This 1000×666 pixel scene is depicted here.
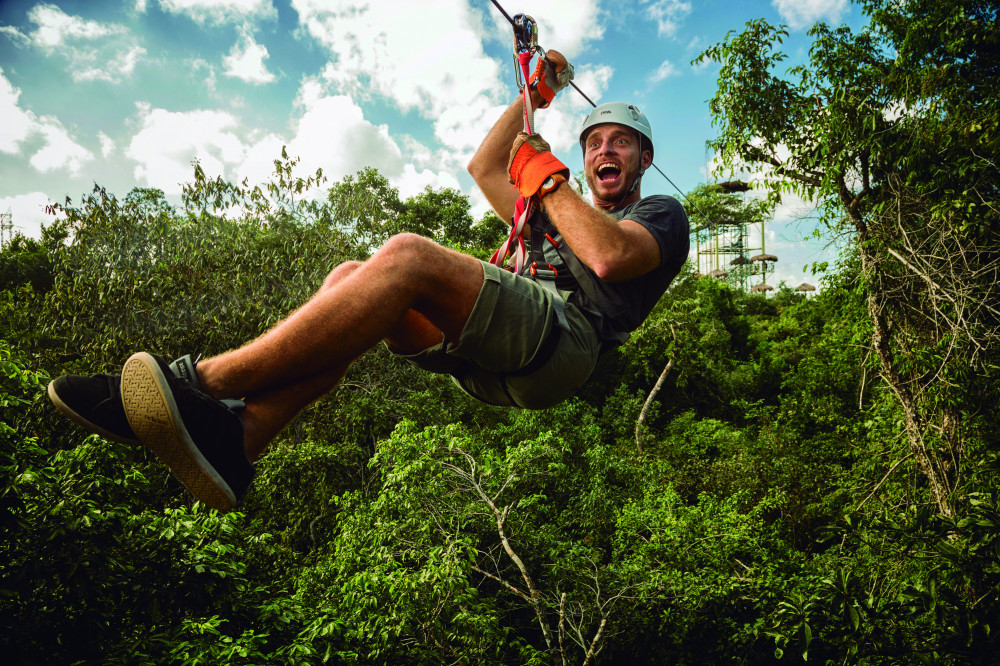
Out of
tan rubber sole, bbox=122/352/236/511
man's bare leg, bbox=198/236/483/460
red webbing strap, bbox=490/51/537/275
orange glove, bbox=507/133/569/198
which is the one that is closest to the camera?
tan rubber sole, bbox=122/352/236/511

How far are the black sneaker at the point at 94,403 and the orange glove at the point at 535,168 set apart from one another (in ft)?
3.89

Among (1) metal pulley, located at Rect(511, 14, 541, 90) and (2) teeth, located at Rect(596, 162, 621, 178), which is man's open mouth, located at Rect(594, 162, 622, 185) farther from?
(1) metal pulley, located at Rect(511, 14, 541, 90)

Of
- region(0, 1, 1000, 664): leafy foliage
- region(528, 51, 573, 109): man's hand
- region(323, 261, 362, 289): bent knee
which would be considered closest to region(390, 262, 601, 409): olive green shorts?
region(323, 261, 362, 289): bent knee

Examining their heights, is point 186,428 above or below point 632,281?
below

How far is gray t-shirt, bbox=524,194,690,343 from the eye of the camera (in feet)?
6.10

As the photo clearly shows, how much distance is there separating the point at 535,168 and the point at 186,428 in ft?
3.82

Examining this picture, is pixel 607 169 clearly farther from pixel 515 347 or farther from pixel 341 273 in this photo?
pixel 341 273

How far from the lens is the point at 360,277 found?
54.5 inches

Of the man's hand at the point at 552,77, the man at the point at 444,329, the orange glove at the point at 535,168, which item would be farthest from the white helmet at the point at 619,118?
the orange glove at the point at 535,168

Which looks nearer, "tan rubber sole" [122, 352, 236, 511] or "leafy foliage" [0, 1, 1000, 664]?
"tan rubber sole" [122, 352, 236, 511]

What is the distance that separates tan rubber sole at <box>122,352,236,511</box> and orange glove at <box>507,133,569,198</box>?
109cm

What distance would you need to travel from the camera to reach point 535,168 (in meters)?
1.79

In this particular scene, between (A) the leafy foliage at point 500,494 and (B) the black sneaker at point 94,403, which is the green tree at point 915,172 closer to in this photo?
(A) the leafy foliage at point 500,494

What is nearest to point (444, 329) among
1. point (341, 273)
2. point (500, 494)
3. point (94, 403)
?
point (341, 273)
